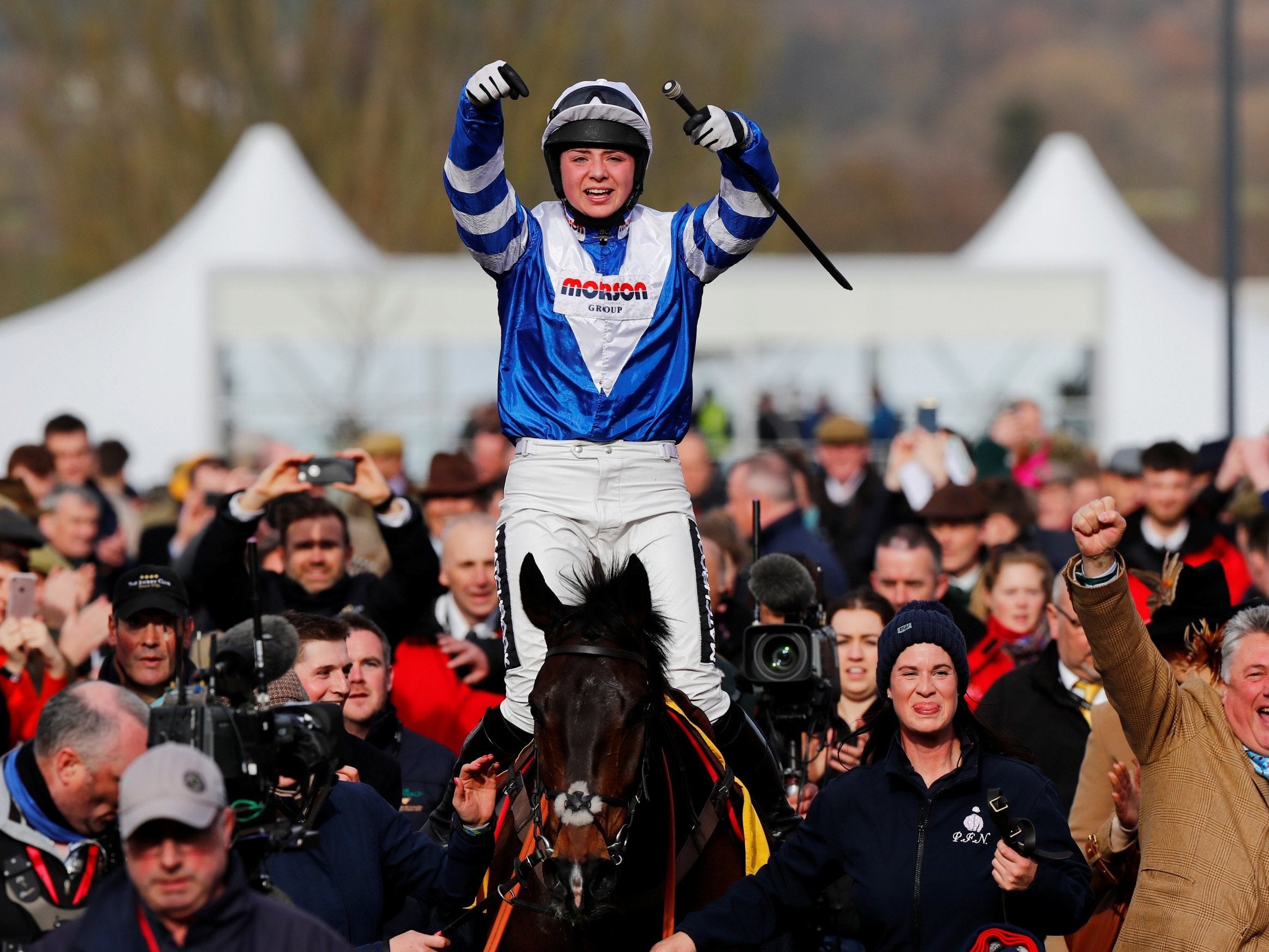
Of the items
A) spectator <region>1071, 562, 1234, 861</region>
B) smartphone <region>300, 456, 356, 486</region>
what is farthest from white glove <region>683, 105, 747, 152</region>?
smartphone <region>300, 456, 356, 486</region>

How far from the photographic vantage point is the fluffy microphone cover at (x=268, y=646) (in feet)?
16.4

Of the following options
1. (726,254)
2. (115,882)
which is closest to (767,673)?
(726,254)

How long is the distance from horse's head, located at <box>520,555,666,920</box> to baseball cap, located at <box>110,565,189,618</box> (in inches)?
79.3

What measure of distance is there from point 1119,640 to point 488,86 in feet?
7.24

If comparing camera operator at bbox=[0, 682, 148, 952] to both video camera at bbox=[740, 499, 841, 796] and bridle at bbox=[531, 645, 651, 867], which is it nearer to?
bridle at bbox=[531, 645, 651, 867]

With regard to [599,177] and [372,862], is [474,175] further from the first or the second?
[372,862]

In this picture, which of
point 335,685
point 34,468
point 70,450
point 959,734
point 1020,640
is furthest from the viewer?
point 70,450

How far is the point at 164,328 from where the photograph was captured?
20.8 m

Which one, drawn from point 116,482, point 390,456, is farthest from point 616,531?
point 116,482

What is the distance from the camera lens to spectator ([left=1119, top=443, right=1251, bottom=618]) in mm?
9453

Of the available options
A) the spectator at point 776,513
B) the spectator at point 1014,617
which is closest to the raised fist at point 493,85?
the spectator at point 1014,617

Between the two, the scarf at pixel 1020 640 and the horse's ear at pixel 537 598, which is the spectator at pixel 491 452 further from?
the horse's ear at pixel 537 598

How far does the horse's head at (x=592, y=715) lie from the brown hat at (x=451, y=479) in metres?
4.90

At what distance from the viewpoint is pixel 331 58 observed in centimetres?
4606
